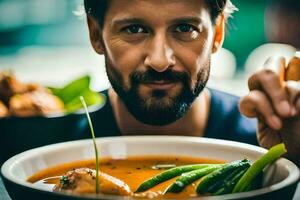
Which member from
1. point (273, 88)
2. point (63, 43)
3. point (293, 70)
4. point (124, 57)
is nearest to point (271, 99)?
point (273, 88)

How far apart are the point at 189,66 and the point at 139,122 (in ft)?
0.51

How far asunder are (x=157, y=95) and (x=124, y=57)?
0.08 m

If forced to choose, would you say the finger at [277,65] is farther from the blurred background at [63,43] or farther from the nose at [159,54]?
the blurred background at [63,43]

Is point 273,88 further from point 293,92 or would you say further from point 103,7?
point 103,7

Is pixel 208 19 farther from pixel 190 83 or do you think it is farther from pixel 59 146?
pixel 59 146

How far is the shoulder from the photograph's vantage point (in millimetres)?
992

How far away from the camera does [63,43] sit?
428cm

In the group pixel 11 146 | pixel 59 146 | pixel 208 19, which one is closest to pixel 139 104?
pixel 208 19

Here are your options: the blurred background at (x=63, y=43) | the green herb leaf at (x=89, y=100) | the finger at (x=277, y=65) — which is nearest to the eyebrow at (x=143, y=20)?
the green herb leaf at (x=89, y=100)

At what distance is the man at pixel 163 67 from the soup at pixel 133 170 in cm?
26

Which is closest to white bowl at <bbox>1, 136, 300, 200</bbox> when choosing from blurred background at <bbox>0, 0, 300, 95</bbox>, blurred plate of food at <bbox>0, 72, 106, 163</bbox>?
blurred plate of food at <bbox>0, 72, 106, 163</bbox>

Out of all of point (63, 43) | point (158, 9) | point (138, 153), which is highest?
point (158, 9)

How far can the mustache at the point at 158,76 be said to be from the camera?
0.91 metres

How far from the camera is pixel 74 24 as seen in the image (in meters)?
4.01
